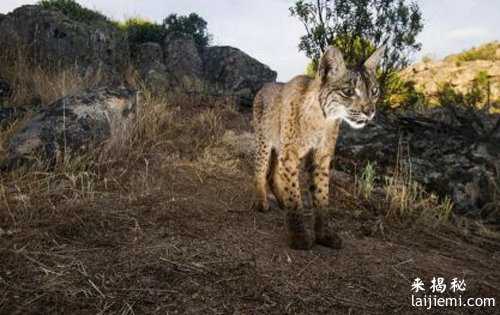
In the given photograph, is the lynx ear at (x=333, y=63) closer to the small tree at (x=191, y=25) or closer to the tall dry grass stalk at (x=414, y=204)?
the tall dry grass stalk at (x=414, y=204)

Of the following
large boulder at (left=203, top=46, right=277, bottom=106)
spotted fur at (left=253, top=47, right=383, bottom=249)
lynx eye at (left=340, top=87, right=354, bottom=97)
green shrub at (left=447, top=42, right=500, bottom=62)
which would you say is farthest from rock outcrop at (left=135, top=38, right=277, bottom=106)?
green shrub at (left=447, top=42, right=500, bottom=62)

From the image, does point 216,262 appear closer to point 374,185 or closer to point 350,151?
point 374,185

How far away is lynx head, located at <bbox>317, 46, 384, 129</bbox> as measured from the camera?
3352 millimetres

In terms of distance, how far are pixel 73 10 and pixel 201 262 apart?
1681 cm

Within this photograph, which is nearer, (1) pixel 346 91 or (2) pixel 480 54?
(1) pixel 346 91

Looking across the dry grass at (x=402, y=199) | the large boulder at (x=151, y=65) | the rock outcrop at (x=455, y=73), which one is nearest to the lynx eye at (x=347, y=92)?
the dry grass at (x=402, y=199)

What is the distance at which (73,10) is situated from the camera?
1692 cm

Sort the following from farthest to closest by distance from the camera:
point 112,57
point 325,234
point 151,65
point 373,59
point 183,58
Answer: point 183,58
point 151,65
point 112,57
point 373,59
point 325,234

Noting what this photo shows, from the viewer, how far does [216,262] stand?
2873 mm

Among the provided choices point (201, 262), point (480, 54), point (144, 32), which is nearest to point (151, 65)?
point (144, 32)

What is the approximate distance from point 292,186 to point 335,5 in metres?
7.24

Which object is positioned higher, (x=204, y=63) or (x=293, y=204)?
(x=204, y=63)

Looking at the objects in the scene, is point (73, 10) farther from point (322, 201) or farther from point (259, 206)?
point (322, 201)

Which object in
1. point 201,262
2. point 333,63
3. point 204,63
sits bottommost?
point 201,262
